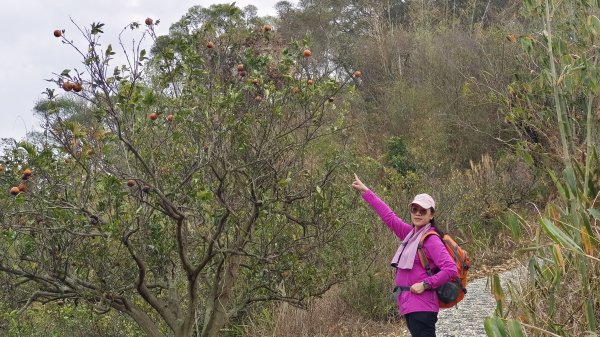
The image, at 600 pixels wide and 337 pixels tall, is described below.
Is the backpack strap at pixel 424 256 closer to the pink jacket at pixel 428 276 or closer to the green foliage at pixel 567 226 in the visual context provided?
the pink jacket at pixel 428 276

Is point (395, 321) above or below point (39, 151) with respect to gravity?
below

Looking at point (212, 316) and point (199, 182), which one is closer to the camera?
point (199, 182)

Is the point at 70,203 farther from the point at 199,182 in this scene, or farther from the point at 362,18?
the point at 362,18

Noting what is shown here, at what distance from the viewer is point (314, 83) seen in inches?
172

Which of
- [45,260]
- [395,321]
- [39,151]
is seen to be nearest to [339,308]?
[395,321]

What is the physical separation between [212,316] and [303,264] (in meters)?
0.88

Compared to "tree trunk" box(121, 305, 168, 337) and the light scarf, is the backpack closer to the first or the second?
the light scarf

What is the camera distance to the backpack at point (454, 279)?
3.82 meters

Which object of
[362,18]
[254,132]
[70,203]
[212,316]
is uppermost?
[362,18]

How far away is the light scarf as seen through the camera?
389cm

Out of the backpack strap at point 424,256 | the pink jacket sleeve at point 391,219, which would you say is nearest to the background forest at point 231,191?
the pink jacket sleeve at point 391,219

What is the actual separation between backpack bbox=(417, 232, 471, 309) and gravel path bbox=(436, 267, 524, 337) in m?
2.15

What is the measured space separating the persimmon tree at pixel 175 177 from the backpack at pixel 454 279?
0.78 metres

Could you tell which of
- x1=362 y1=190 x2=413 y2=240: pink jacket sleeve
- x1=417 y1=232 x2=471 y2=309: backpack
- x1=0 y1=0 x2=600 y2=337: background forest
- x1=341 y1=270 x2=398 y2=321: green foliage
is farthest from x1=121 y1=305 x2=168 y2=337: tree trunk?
x1=341 y1=270 x2=398 y2=321: green foliage
